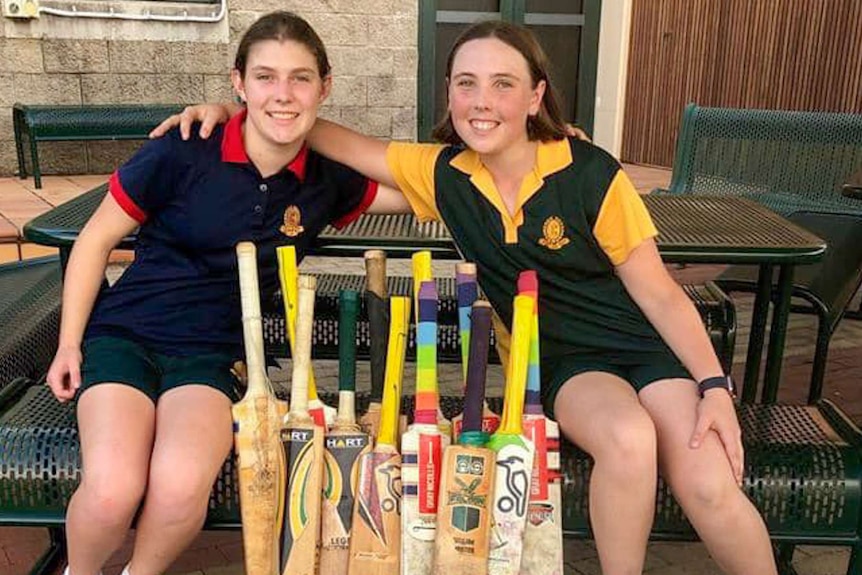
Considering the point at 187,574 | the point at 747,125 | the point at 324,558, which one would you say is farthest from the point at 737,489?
the point at 747,125

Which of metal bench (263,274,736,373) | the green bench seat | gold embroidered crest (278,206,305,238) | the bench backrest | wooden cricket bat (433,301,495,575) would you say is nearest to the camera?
wooden cricket bat (433,301,495,575)

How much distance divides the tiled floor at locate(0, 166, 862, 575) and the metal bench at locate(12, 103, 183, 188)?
0.39 meters

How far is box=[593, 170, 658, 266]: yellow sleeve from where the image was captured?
6.85 ft

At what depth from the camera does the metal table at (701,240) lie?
228 centimetres

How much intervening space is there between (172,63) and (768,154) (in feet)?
15.5

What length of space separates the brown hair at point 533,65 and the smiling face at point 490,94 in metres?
0.02

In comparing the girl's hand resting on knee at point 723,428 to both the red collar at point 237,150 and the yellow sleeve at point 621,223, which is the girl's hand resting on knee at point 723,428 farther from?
the red collar at point 237,150

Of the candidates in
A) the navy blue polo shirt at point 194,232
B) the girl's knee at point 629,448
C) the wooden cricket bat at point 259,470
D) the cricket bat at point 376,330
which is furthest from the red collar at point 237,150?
the girl's knee at point 629,448

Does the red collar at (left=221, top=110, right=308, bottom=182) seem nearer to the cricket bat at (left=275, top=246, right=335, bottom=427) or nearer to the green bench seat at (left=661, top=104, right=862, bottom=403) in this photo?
the cricket bat at (left=275, top=246, right=335, bottom=427)

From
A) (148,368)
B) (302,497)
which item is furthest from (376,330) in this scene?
(148,368)

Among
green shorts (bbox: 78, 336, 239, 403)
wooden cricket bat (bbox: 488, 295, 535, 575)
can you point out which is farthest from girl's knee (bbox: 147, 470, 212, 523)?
wooden cricket bat (bbox: 488, 295, 535, 575)

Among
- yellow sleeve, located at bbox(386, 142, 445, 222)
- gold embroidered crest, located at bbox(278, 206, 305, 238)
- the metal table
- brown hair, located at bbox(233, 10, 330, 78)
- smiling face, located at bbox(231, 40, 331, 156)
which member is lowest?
the metal table

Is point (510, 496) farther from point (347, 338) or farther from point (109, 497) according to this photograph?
point (109, 497)

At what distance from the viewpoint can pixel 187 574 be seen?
243cm
